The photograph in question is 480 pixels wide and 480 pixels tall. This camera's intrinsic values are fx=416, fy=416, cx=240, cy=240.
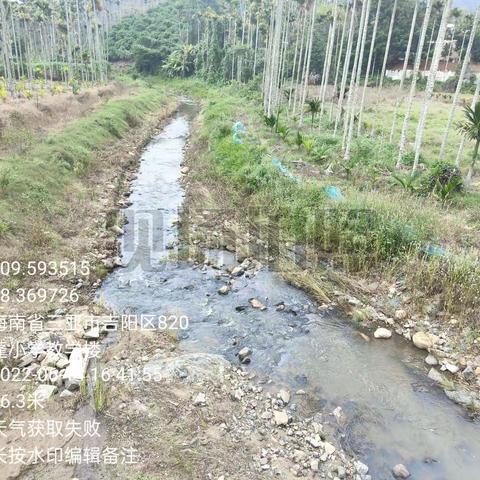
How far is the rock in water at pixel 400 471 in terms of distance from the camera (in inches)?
250

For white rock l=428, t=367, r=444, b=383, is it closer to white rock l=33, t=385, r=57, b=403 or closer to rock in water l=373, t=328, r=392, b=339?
rock in water l=373, t=328, r=392, b=339

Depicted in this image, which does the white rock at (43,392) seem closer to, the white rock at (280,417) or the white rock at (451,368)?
the white rock at (280,417)

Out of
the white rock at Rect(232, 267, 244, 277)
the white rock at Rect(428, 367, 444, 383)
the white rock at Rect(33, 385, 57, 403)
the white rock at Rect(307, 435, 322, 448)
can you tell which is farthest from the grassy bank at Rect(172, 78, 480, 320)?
the white rock at Rect(33, 385, 57, 403)

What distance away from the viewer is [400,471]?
639 cm

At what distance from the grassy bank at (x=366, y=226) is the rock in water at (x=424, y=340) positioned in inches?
38.9

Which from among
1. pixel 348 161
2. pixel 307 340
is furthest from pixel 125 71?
pixel 307 340

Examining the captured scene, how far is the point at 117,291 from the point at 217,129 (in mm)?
16727

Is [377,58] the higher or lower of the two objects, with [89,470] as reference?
higher

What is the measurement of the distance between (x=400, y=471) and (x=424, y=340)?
356cm

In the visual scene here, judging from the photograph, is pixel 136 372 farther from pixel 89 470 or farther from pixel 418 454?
pixel 418 454

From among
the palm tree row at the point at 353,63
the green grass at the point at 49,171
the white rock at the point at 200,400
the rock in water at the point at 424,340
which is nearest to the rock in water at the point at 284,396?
the white rock at the point at 200,400

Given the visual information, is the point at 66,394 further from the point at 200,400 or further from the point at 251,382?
the point at 251,382

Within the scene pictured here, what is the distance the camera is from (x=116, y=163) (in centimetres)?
2169

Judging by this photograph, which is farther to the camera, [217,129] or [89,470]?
[217,129]
